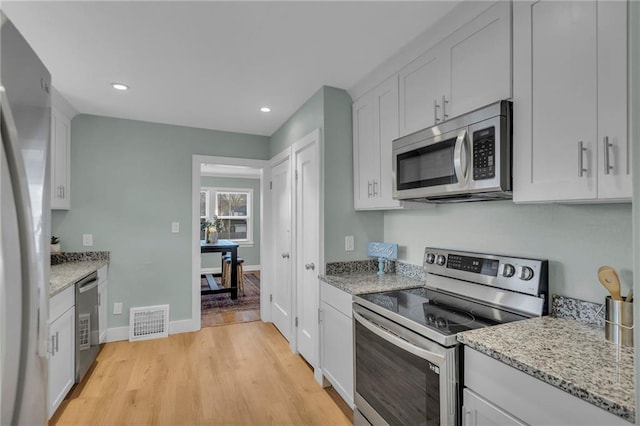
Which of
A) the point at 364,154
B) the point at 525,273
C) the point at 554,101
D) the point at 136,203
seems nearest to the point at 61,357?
the point at 136,203

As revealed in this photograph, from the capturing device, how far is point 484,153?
1523mm


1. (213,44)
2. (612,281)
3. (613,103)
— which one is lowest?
(612,281)

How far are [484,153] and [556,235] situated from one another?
544 millimetres

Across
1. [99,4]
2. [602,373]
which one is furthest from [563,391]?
[99,4]

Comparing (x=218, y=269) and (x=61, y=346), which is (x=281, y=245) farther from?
(x=218, y=269)

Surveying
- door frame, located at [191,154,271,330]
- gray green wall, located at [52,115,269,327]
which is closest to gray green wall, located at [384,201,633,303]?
door frame, located at [191,154,271,330]

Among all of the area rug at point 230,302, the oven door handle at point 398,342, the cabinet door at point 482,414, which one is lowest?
the area rug at point 230,302

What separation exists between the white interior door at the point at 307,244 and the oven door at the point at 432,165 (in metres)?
0.82

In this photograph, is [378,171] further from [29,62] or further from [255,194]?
[255,194]

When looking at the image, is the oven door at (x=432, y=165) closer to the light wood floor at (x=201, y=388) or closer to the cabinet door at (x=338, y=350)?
the cabinet door at (x=338, y=350)

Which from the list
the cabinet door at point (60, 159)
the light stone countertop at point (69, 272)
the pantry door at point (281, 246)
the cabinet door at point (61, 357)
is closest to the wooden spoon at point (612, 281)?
the pantry door at point (281, 246)

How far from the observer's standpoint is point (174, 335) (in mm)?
3670

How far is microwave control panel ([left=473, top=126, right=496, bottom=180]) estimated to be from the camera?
4.88 ft

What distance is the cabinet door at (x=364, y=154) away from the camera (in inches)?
97.0
